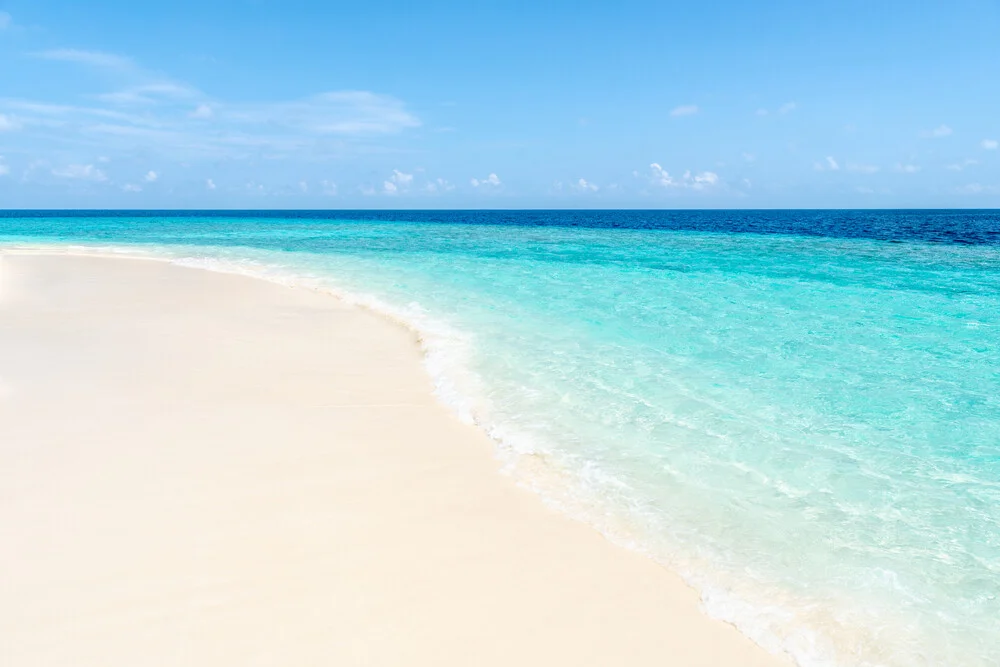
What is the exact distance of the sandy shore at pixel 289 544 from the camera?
2.68 metres

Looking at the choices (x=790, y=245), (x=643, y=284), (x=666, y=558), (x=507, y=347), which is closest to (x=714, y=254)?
(x=790, y=245)

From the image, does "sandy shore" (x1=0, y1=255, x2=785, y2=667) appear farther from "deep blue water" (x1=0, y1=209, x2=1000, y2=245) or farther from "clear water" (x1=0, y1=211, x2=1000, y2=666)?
"deep blue water" (x1=0, y1=209, x2=1000, y2=245)

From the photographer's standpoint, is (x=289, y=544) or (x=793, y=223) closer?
(x=289, y=544)

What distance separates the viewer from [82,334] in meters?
8.62

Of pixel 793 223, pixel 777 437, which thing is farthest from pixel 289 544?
pixel 793 223

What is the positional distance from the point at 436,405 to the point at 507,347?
2.41m

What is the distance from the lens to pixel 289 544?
3.39 metres

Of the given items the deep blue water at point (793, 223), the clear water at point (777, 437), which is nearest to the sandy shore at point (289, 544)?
the clear water at point (777, 437)

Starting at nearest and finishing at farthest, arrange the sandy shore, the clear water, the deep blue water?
1. the sandy shore
2. the clear water
3. the deep blue water

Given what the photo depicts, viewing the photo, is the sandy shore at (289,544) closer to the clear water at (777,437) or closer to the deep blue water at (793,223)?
the clear water at (777,437)

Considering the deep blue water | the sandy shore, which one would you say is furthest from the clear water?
the deep blue water

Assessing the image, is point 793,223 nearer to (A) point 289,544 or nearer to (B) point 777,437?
(B) point 777,437

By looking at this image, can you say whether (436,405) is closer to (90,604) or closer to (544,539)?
(544,539)

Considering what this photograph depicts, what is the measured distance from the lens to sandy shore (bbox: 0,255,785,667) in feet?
8.80
